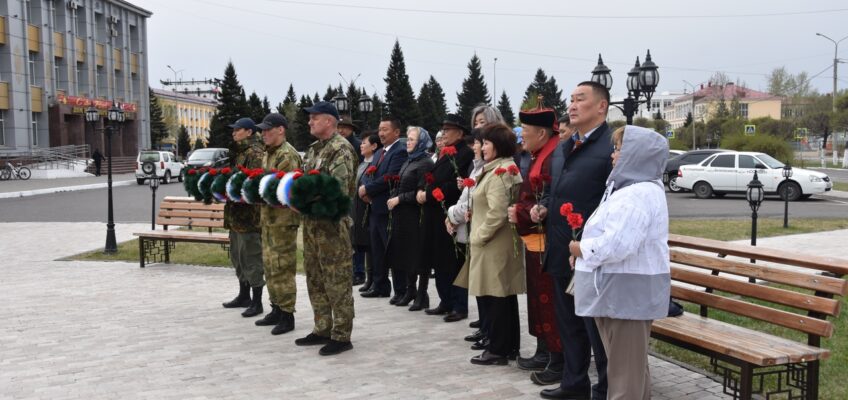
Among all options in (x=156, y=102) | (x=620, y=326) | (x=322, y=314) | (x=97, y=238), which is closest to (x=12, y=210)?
(x=97, y=238)

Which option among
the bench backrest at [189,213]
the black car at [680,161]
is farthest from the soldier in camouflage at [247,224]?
the black car at [680,161]

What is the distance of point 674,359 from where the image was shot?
18.1ft

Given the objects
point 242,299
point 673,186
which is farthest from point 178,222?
point 673,186

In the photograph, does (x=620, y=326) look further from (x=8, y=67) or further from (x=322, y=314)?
(x=8, y=67)

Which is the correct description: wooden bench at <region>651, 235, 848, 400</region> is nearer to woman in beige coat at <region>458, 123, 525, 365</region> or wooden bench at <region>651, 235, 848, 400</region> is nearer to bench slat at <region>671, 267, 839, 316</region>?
bench slat at <region>671, 267, 839, 316</region>

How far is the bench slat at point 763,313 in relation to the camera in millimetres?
4086

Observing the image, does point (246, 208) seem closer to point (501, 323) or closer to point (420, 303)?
point (420, 303)

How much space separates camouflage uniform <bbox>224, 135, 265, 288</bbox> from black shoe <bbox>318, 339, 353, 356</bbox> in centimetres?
175

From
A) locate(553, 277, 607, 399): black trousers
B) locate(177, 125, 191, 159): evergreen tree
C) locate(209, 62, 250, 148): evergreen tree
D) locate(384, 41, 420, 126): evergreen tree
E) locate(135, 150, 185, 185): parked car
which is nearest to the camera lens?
locate(553, 277, 607, 399): black trousers

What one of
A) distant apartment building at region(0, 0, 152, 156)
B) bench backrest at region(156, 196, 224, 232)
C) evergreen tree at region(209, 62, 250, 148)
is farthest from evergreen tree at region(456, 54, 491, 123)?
bench backrest at region(156, 196, 224, 232)

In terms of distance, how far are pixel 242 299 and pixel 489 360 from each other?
3.45 metres

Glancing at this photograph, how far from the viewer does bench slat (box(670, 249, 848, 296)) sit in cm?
411

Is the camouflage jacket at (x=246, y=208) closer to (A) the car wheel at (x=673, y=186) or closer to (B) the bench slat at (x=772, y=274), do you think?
(B) the bench slat at (x=772, y=274)

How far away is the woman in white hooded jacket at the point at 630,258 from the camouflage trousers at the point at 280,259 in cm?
347
